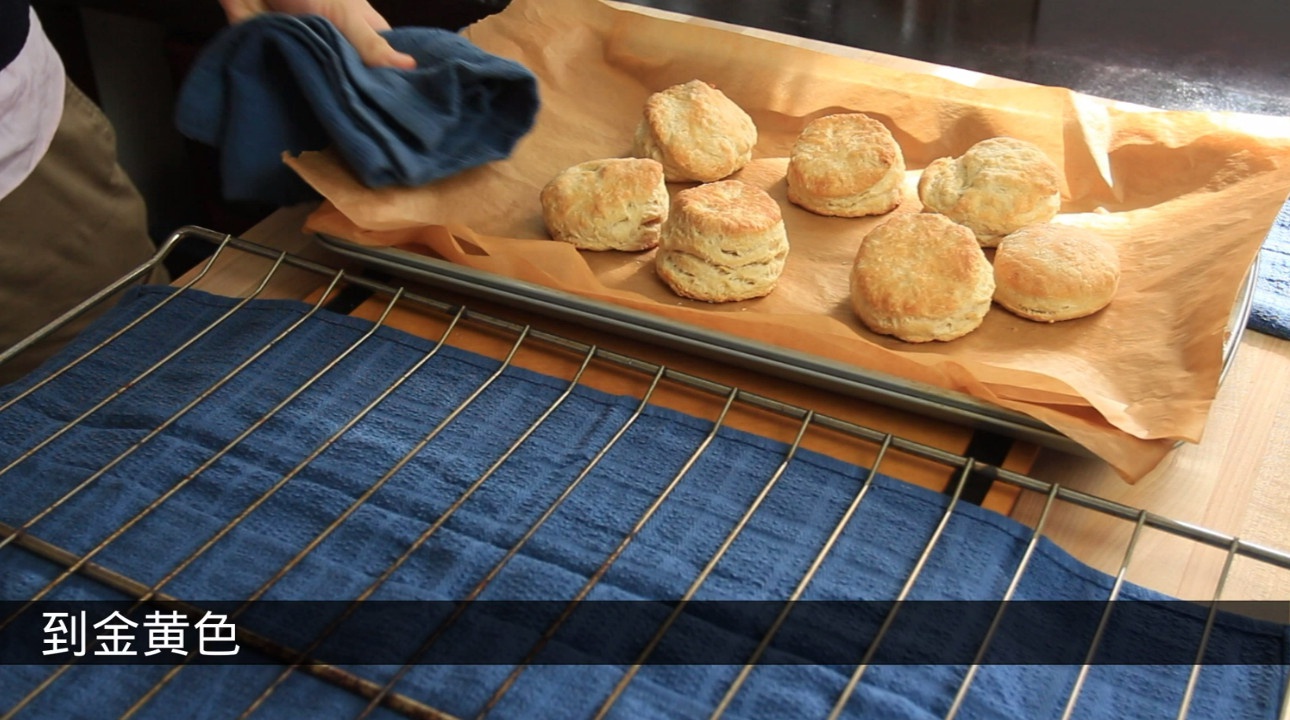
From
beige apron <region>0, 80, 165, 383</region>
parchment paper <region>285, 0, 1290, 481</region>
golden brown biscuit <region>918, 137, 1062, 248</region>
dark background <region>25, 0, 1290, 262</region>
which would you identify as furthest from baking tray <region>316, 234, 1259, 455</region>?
dark background <region>25, 0, 1290, 262</region>

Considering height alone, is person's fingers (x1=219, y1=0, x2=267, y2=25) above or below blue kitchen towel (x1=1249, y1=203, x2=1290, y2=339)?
above

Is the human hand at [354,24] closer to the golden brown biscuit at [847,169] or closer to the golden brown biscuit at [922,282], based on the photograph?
the golden brown biscuit at [847,169]

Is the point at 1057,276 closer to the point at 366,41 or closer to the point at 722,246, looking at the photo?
the point at 722,246

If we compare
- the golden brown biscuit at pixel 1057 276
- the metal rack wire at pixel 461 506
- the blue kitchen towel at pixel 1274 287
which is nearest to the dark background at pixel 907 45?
the blue kitchen towel at pixel 1274 287

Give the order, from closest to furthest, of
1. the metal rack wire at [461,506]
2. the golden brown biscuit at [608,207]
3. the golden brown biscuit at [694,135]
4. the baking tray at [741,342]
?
the metal rack wire at [461,506], the baking tray at [741,342], the golden brown biscuit at [608,207], the golden brown biscuit at [694,135]

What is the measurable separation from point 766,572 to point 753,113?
3.00 feet

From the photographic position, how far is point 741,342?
1.08 m

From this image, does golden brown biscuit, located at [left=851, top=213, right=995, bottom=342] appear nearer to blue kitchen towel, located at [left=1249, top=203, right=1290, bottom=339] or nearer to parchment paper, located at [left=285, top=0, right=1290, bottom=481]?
parchment paper, located at [left=285, top=0, right=1290, bottom=481]

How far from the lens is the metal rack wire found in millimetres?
745

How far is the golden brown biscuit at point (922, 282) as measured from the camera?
113 centimetres

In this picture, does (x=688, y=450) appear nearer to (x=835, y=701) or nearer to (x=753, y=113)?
(x=835, y=701)

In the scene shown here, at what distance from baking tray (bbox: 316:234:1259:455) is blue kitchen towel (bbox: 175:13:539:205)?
0.12 m

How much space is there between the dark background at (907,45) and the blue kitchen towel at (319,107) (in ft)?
1.88

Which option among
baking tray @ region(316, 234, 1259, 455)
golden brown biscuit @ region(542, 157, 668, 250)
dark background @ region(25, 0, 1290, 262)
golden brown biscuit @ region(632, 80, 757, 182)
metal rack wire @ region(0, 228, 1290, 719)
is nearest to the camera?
metal rack wire @ region(0, 228, 1290, 719)
